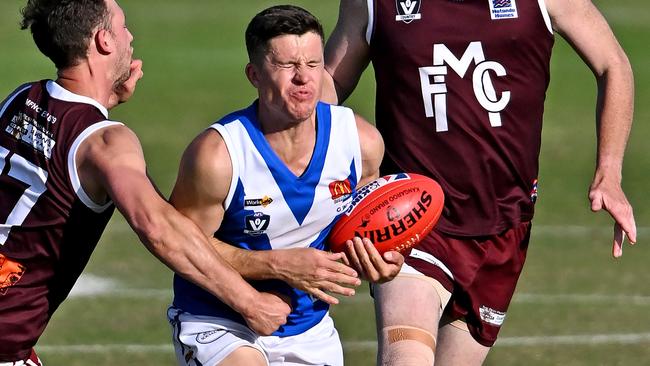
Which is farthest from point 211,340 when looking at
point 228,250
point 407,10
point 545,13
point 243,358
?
point 545,13

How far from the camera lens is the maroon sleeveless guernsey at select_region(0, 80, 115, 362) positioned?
6.02m

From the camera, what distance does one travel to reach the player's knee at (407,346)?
6559 millimetres

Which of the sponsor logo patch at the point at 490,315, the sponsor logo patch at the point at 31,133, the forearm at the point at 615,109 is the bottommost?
the sponsor logo patch at the point at 490,315

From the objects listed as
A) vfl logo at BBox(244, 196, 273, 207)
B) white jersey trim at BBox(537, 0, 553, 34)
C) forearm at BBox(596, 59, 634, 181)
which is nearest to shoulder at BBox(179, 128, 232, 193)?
vfl logo at BBox(244, 196, 273, 207)

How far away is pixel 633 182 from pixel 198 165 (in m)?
10.3

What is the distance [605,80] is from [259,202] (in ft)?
7.17

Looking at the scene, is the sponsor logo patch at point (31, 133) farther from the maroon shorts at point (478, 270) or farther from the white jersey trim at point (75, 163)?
the maroon shorts at point (478, 270)

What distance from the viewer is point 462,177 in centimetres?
728

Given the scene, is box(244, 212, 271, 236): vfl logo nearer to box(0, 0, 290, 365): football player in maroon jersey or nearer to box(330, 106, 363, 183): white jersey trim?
box(0, 0, 290, 365): football player in maroon jersey

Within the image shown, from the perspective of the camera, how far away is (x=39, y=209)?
6.06 meters

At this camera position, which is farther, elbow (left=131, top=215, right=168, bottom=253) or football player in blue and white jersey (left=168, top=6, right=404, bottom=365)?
football player in blue and white jersey (left=168, top=6, right=404, bottom=365)

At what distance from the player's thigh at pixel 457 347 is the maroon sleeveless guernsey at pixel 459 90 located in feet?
1.76

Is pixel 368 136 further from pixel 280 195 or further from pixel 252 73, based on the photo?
pixel 252 73

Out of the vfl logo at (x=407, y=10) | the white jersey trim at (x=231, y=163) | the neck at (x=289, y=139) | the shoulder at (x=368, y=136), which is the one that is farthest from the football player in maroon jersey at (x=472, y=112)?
the white jersey trim at (x=231, y=163)
